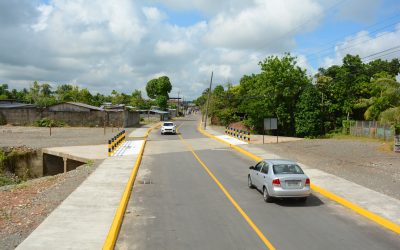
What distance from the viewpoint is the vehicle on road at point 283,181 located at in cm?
1390

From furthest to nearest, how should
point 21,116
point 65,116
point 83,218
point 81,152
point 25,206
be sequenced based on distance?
point 65,116 → point 21,116 → point 81,152 → point 25,206 → point 83,218

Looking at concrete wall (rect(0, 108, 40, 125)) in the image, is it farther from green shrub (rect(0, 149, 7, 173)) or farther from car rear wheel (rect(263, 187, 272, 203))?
car rear wheel (rect(263, 187, 272, 203))

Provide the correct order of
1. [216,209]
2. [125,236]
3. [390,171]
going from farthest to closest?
1. [390,171]
2. [216,209]
3. [125,236]

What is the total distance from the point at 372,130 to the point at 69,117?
41.9 metres

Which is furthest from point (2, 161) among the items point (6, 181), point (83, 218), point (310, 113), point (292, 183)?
point (310, 113)

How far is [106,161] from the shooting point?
979 inches

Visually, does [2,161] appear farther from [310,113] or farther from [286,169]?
[310,113]

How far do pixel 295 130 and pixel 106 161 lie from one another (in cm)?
3807

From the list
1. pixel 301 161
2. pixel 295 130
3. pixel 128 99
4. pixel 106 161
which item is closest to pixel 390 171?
pixel 301 161

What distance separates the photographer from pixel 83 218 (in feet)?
37.7

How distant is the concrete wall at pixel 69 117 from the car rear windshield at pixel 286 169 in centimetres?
4999

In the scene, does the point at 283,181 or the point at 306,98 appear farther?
the point at 306,98

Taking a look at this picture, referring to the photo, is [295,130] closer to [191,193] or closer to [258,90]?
[258,90]

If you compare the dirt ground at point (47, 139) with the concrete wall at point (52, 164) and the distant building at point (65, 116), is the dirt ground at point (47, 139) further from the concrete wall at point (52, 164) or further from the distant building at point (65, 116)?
the distant building at point (65, 116)
